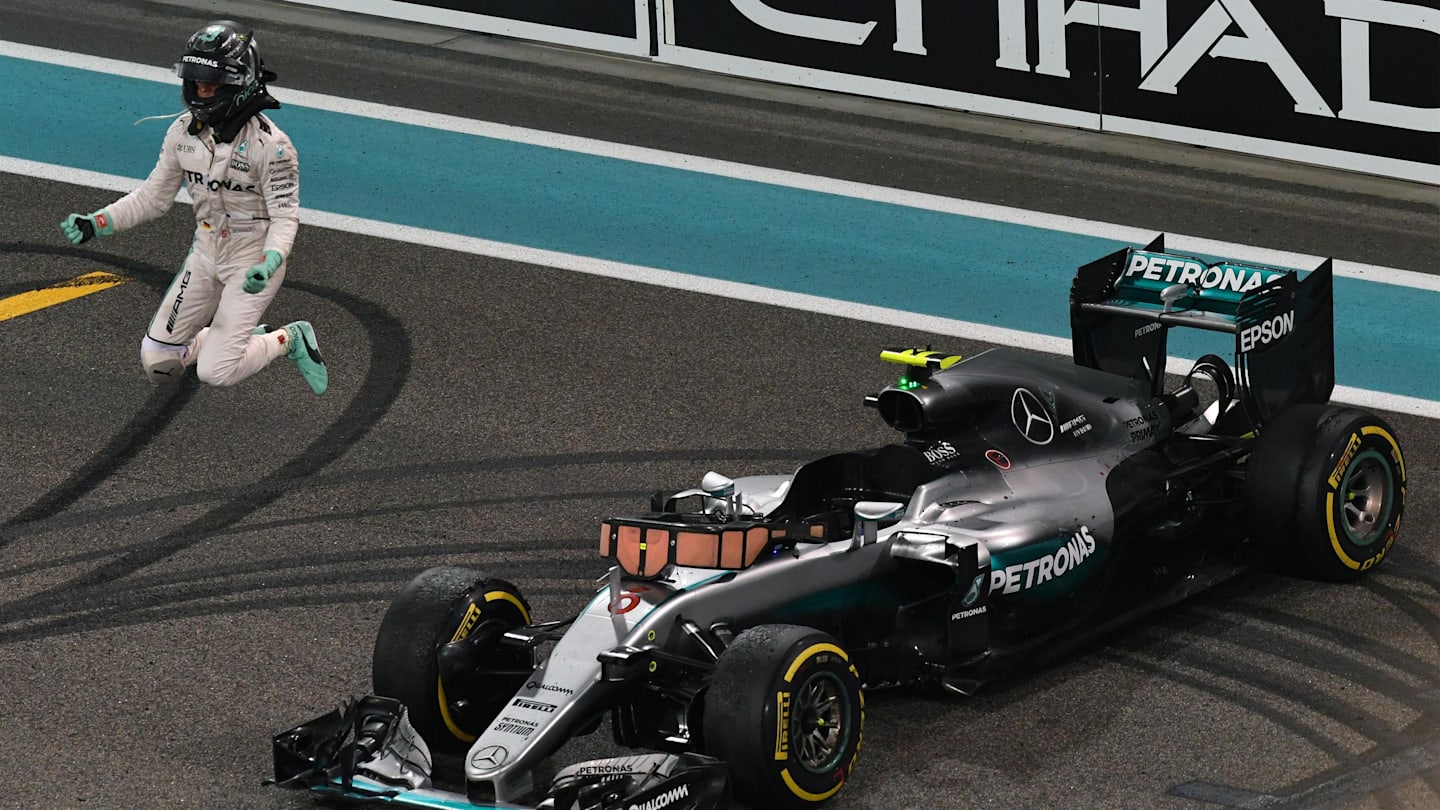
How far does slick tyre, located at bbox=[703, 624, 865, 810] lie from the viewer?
21.7 feet

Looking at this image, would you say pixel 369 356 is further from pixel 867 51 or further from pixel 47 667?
pixel 867 51

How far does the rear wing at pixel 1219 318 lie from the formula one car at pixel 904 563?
0.01 m

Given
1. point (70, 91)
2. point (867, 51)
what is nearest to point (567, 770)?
point (867, 51)

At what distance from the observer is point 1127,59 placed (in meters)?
13.7

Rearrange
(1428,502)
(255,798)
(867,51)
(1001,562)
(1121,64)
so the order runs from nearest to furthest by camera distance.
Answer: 1. (255,798)
2. (1001,562)
3. (1428,502)
4. (1121,64)
5. (867,51)

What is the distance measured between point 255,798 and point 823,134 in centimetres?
825

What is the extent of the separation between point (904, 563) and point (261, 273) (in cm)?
350

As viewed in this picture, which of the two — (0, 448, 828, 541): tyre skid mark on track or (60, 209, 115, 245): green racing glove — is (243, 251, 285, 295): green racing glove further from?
(0, 448, 828, 541): tyre skid mark on track

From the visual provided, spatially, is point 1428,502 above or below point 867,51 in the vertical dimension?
below

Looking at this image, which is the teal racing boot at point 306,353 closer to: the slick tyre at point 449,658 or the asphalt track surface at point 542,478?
the asphalt track surface at point 542,478

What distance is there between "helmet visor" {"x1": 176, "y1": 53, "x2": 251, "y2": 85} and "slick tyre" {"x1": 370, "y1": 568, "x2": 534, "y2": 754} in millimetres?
3006

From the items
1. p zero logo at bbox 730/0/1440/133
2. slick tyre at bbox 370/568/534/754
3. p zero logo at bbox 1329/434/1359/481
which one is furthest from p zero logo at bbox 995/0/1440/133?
slick tyre at bbox 370/568/534/754

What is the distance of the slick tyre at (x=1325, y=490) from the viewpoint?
8281 mm

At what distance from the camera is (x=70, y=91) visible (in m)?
15.2
